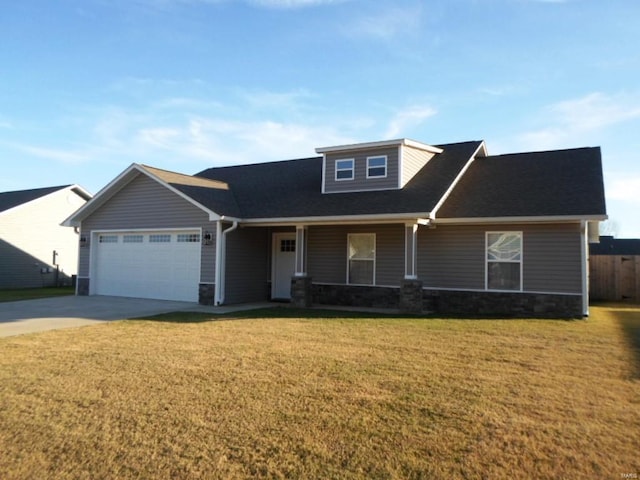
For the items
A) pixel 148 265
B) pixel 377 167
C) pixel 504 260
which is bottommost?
pixel 148 265

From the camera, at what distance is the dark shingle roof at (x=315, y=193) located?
13.5 metres

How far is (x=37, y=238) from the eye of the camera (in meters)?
23.4

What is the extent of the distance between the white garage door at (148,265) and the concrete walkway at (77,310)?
487 mm

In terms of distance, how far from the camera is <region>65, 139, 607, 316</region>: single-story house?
1255 centimetres

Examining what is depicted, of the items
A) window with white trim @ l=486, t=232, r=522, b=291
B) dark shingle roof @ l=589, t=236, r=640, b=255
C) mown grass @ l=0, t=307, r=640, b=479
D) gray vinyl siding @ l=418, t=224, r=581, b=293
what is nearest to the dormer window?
gray vinyl siding @ l=418, t=224, r=581, b=293

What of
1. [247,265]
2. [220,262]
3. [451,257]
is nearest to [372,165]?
[451,257]

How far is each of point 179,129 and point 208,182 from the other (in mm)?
3521

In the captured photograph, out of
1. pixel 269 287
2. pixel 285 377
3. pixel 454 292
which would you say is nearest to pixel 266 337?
pixel 285 377

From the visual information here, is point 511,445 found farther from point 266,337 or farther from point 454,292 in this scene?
point 454,292

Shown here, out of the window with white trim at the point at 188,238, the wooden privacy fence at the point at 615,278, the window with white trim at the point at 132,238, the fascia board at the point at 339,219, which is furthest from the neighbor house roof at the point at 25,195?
the wooden privacy fence at the point at 615,278

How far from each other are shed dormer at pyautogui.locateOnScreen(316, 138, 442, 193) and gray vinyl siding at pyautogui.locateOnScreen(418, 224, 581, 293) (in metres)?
2.13

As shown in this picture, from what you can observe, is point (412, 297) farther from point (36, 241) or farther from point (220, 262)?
point (36, 241)

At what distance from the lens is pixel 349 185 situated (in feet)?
50.6

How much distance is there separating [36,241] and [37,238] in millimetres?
168
